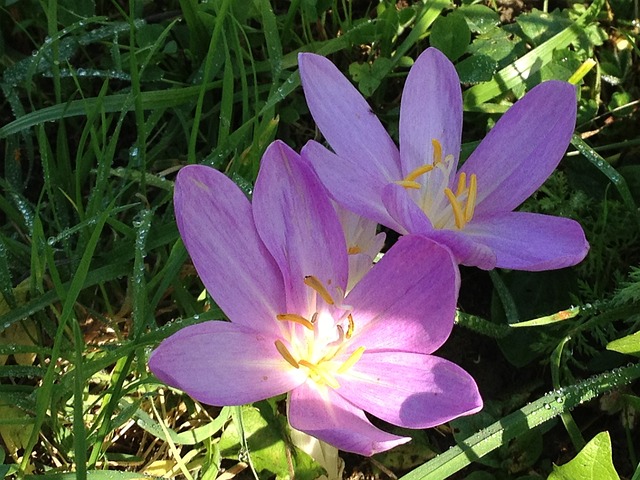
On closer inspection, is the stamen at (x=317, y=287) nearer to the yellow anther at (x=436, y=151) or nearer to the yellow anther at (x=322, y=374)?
the yellow anther at (x=322, y=374)

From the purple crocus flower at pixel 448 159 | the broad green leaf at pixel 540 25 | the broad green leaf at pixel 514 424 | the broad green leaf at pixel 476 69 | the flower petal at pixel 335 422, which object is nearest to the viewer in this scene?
the flower petal at pixel 335 422

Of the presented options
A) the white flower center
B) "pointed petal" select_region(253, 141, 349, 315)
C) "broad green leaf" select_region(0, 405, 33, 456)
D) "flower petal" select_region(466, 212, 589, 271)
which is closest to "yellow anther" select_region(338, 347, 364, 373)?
the white flower center

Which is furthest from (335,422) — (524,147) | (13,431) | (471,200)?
(13,431)

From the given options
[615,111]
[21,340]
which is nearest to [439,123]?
[615,111]

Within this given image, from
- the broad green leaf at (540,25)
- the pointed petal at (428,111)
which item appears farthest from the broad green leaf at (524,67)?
the pointed petal at (428,111)

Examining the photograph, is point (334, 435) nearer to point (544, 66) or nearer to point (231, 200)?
point (231, 200)

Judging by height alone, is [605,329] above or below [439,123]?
below
